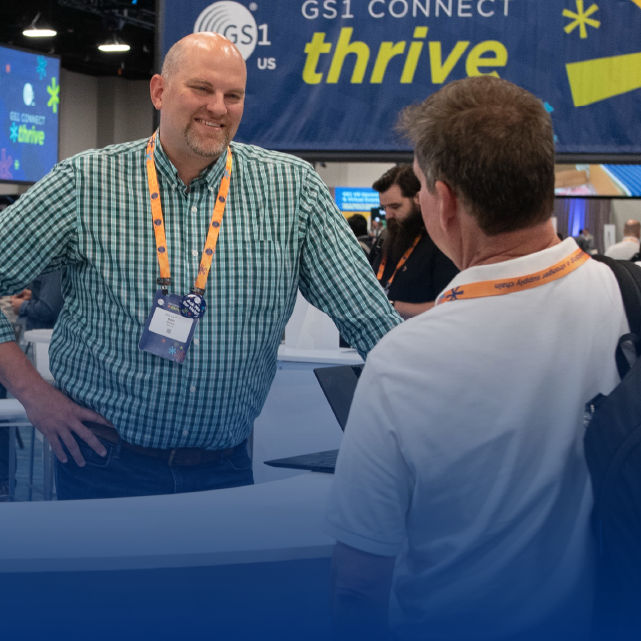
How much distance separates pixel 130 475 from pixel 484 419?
1.06 meters

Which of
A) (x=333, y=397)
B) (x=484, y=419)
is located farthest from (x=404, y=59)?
(x=484, y=419)

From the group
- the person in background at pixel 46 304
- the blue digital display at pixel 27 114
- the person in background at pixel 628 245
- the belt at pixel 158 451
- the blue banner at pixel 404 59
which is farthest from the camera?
the person in background at pixel 628 245

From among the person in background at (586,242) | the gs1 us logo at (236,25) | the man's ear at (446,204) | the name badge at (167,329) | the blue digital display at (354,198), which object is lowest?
the name badge at (167,329)

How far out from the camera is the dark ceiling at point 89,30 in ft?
38.2

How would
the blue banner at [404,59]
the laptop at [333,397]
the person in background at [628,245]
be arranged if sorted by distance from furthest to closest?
1. the person in background at [628,245]
2. the blue banner at [404,59]
3. the laptop at [333,397]

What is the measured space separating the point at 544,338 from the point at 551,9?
184 centimetres

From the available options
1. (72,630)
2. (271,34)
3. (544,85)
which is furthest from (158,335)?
(544,85)

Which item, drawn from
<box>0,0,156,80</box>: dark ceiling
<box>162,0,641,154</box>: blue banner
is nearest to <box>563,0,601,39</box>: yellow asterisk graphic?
<box>162,0,641,154</box>: blue banner

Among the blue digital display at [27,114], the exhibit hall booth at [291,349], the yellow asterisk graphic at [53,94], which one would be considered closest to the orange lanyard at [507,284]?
the exhibit hall booth at [291,349]

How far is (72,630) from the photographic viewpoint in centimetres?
118

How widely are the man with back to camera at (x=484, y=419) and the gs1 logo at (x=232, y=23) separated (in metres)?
1.77

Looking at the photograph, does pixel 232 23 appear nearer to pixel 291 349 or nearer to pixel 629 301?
pixel 291 349

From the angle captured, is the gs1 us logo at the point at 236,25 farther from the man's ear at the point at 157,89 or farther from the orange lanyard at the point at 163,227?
the orange lanyard at the point at 163,227

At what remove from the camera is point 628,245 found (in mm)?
8773
